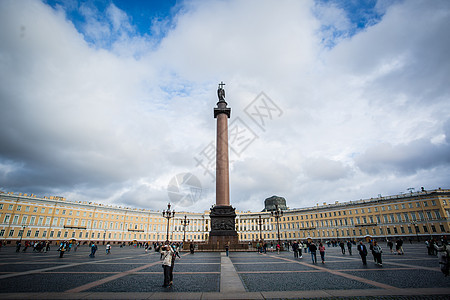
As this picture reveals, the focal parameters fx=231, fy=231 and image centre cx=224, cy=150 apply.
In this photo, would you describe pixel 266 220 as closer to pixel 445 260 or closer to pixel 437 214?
pixel 437 214

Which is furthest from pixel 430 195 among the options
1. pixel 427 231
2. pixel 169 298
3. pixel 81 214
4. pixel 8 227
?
pixel 8 227

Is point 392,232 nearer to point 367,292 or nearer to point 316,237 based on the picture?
point 316,237

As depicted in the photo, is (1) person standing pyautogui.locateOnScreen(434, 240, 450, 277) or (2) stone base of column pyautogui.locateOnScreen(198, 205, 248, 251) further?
(2) stone base of column pyautogui.locateOnScreen(198, 205, 248, 251)

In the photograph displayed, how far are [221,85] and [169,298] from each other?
35004 millimetres

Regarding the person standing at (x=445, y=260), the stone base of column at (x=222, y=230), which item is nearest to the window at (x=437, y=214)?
the stone base of column at (x=222, y=230)

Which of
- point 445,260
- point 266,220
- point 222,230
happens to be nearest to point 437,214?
point 266,220

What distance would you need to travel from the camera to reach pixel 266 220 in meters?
95.3

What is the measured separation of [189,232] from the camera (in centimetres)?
9819

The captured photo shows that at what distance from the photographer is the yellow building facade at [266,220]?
56281 mm

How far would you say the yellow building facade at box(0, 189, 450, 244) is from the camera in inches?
2216

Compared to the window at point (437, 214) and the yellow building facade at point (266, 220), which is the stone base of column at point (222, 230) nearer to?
the yellow building facade at point (266, 220)

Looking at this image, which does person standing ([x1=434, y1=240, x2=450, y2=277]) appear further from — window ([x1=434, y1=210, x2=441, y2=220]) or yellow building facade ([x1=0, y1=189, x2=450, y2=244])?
window ([x1=434, y1=210, x2=441, y2=220])

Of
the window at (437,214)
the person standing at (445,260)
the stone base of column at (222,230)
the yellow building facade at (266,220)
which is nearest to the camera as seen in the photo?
the person standing at (445,260)

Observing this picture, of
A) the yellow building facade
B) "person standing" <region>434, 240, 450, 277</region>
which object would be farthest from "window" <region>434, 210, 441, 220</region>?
"person standing" <region>434, 240, 450, 277</region>
